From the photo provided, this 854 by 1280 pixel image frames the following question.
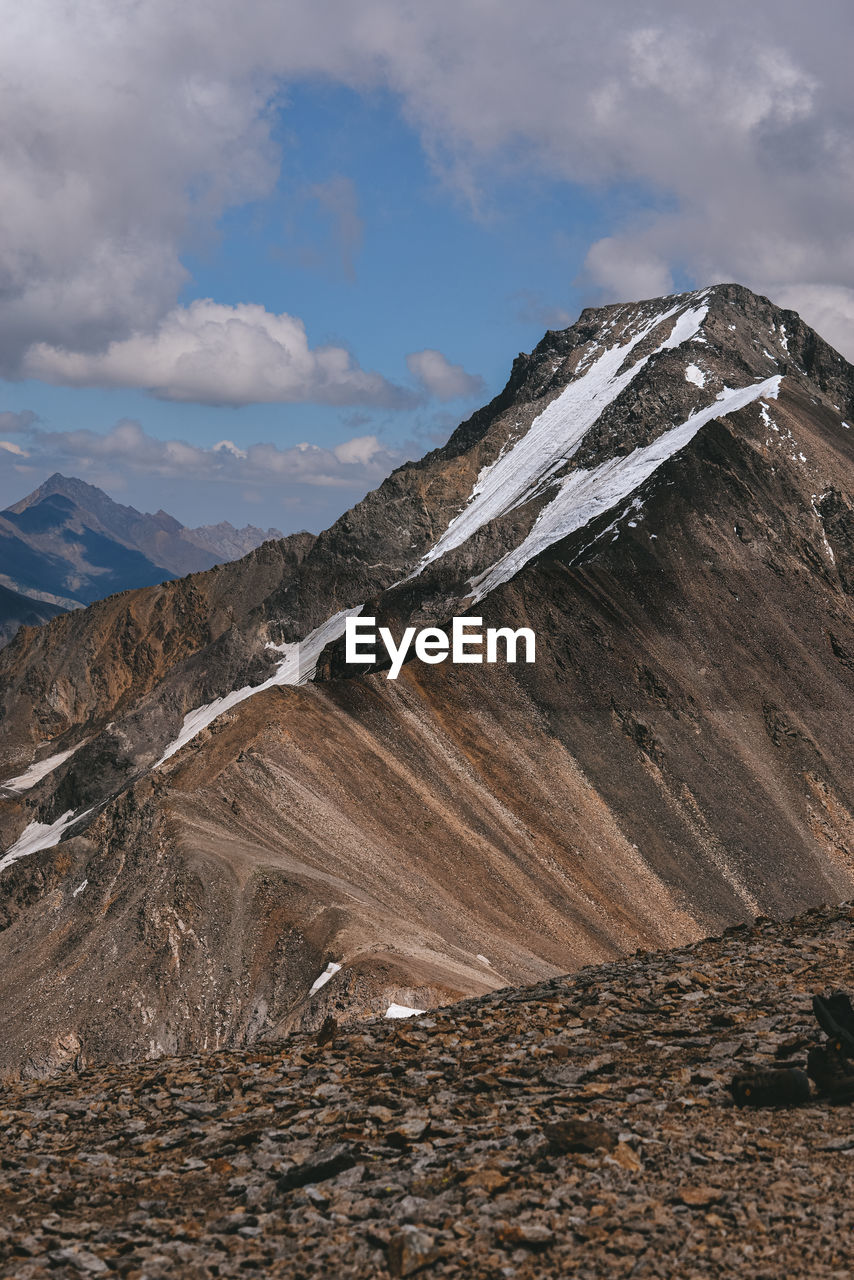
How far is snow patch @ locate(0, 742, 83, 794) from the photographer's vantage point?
112 metres

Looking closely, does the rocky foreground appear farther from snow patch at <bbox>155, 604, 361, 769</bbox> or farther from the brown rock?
snow patch at <bbox>155, 604, 361, 769</bbox>

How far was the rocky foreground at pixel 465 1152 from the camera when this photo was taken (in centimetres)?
910

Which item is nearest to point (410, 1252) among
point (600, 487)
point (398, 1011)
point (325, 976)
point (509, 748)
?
point (398, 1011)

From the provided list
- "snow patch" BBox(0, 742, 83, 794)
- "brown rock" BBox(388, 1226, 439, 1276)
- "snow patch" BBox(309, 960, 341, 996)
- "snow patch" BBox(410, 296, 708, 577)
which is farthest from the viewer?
"snow patch" BBox(0, 742, 83, 794)

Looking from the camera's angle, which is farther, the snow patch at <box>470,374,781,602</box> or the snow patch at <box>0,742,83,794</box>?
the snow patch at <box>0,742,83,794</box>

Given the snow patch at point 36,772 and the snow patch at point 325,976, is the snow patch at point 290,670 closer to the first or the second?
the snow patch at point 36,772

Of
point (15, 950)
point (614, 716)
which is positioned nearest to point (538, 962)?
point (15, 950)

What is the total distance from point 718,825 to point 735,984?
41750mm

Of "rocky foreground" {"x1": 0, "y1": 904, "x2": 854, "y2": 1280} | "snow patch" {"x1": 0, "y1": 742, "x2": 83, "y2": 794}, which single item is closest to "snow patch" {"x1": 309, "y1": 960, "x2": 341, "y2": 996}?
"rocky foreground" {"x1": 0, "y1": 904, "x2": 854, "y2": 1280}

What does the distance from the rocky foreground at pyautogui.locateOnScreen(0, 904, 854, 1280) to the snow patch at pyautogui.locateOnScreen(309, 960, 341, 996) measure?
1325 centimetres

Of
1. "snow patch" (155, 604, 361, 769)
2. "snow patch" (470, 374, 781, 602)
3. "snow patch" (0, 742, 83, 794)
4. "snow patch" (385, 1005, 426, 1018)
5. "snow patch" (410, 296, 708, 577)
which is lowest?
"snow patch" (385, 1005, 426, 1018)

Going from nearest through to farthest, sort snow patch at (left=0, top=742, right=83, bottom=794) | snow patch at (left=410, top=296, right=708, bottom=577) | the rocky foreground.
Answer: the rocky foreground
snow patch at (left=410, top=296, right=708, bottom=577)
snow patch at (left=0, top=742, right=83, bottom=794)

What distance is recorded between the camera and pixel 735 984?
16375 millimetres

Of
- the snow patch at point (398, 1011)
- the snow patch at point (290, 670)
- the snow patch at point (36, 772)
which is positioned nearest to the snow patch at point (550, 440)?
the snow patch at point (290, 670)
